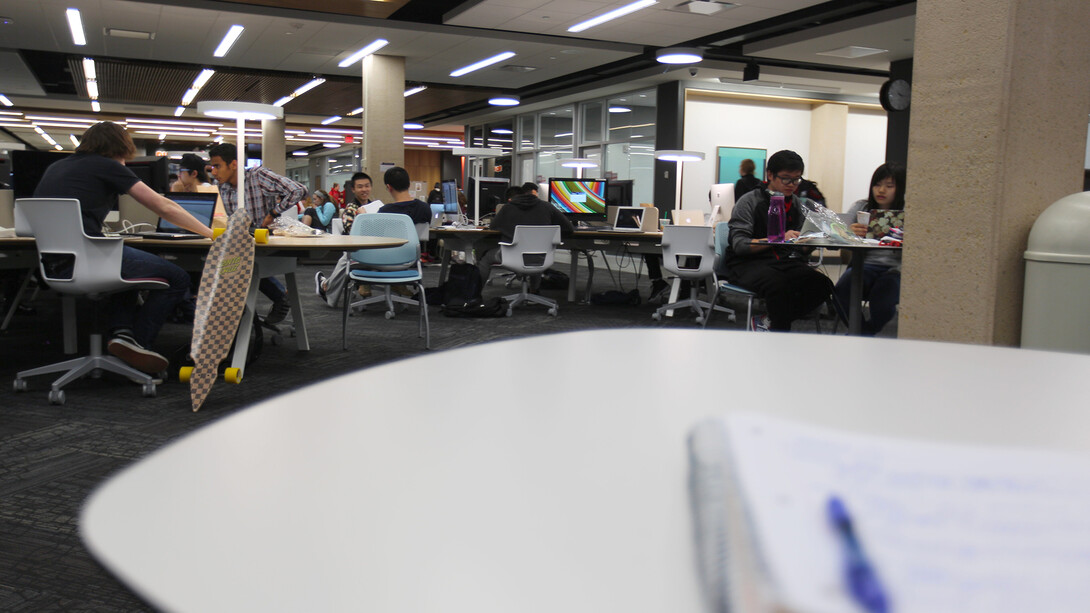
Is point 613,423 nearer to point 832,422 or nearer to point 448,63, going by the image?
point 832,422

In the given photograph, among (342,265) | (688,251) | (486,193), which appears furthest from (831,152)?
(342,265)

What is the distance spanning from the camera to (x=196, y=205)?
4805 millimetres

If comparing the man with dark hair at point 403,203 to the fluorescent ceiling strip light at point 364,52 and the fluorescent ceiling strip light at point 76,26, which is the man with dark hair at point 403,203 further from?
the fluorescent ceiling strip light at point 76,26

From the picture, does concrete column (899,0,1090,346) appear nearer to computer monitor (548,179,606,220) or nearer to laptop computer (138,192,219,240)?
laptop computer (138,192,219,240)

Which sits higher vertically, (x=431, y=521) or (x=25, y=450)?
(x=431, y=521)

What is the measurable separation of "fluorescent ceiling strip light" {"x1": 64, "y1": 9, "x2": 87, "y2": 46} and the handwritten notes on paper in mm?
10706

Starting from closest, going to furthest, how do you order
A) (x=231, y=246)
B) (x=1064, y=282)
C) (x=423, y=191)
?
(x=1064, y=282), (x=231, y=246), (x=423, y=191)

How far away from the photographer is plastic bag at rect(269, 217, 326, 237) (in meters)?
4.61

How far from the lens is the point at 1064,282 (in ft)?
9.09

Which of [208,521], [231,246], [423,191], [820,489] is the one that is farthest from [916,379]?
[423,191]

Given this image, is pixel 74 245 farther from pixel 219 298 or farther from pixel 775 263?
pixel 775 263

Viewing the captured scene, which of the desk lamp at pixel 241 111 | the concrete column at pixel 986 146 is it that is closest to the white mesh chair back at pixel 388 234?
the desk lamp at pixel 241 111

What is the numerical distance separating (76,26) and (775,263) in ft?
30.8

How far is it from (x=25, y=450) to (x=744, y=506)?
3.40m
